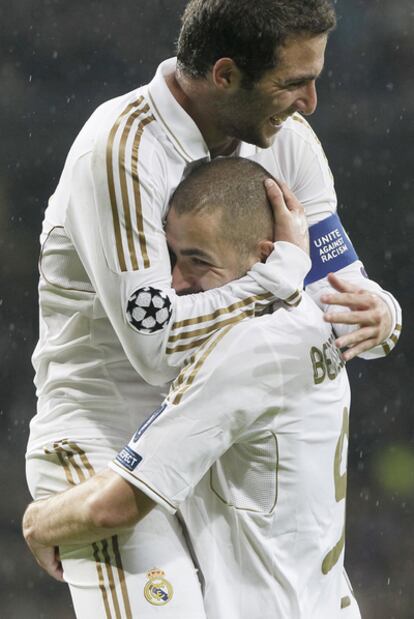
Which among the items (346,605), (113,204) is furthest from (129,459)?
(346,605)

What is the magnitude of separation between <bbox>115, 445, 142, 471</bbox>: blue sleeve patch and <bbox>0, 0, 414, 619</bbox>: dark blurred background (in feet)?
6.39

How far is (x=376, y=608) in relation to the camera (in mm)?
3691

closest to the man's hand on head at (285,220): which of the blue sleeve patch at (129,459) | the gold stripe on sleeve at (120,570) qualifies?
the blue sleeve patch at (129,459)

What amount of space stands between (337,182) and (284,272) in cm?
205

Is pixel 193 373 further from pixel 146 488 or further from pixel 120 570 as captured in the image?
pixel 120 570

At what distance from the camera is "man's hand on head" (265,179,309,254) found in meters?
1.87

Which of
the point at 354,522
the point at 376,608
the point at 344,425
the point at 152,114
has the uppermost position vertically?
the point at 152,114

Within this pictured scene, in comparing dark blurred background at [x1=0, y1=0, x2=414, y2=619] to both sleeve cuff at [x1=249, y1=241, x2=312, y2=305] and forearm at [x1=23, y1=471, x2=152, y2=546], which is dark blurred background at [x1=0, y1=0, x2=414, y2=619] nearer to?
forearm at [x1=23, y1=471, x2=152, y2=546]

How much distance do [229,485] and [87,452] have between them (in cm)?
25

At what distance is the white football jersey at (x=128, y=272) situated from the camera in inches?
70.7

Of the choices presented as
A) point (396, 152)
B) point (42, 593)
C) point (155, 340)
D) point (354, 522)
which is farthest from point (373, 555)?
point (155, 340)

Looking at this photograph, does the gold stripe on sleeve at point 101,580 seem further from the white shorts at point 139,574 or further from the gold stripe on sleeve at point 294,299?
the gold stripe on sleeve at point 294,299

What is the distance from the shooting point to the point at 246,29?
73.4 inches

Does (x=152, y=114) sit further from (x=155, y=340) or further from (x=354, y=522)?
(x=354, y=522)
